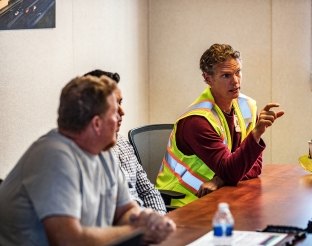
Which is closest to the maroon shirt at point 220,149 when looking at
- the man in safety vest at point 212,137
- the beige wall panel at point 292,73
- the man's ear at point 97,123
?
the man in safety vest at point 212,137

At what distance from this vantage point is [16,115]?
388 cm

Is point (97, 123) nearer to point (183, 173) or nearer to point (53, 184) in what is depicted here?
point (53, 184)

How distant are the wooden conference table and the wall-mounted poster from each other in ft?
4.74

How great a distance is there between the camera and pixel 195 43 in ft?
18.6

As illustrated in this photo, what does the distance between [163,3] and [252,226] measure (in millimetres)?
3411

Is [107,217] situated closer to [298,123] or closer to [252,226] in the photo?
[252,226]

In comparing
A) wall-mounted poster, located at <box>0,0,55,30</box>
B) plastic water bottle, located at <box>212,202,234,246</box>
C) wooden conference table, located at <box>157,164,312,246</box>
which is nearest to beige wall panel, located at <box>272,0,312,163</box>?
wooden conference table, located at <box>157,164,312,246</box>

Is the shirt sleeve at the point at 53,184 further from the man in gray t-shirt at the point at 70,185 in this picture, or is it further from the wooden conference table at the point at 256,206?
the wooden conference table at the point at 256,206

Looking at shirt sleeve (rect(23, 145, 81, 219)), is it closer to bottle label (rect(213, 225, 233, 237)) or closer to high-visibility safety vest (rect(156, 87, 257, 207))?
bottle label (rect(213, 225, 233, 237))

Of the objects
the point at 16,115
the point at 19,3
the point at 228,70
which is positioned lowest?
the point at 16,115

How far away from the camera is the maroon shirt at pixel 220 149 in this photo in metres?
3.49

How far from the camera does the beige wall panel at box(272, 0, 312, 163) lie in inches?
213

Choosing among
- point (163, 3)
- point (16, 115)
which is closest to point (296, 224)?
point (16, 115)

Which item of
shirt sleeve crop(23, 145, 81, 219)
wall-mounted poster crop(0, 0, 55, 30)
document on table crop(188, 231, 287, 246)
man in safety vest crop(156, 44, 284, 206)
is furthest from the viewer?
wall-mounted poster crop(0, 0, 55, 30)
